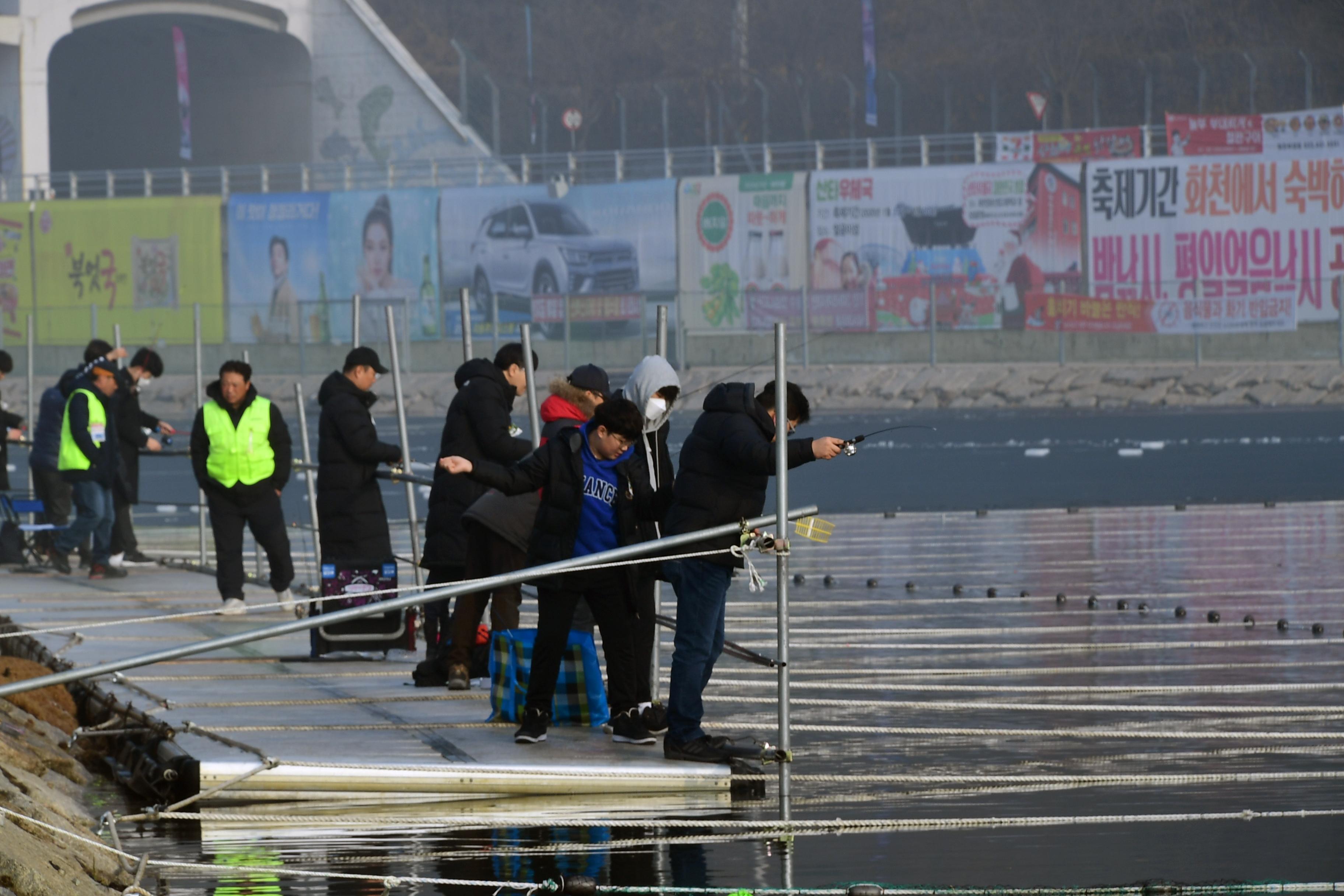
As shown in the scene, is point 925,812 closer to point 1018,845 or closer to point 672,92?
point 1018,845

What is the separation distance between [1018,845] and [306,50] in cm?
5278

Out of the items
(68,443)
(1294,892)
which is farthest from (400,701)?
(68,443)

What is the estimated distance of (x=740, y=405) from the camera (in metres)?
8.07

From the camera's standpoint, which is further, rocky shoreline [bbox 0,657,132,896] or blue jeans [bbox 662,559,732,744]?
blue jeans [bbox 662,559,732,744]

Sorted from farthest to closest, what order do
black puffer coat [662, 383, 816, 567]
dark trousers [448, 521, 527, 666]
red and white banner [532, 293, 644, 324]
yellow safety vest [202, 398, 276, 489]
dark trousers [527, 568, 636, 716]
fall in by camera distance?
red and white banner [532, 293, 644, 324] < yellow safety vest [202, 398, 276, 489] < dark trousers [448, 521, 527, 666] < dark trousers [527, 568, 636, 716] < black puffer coat [662, 383, 816, 567]

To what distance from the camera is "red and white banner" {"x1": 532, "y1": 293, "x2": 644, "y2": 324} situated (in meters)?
44.9

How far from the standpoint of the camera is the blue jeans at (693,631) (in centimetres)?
817

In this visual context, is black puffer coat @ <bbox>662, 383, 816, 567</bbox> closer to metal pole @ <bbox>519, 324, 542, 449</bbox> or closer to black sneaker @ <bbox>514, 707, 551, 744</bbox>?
black sneaker @ <bbox>514, 707, 551, 744</bbox>

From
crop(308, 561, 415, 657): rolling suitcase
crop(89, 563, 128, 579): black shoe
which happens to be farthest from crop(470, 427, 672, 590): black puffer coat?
crop(89, 563, 128, 579): black shoe

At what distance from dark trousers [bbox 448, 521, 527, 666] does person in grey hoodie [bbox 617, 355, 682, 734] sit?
0.96 meters

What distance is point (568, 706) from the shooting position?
9156 millimetres

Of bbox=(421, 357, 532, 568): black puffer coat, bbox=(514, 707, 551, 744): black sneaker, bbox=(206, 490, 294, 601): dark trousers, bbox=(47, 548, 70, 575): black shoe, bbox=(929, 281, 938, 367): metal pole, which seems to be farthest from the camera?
bbox=(929, 281, 938, 367): metal pole

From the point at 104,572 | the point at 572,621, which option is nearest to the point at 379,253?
the point at 104,572

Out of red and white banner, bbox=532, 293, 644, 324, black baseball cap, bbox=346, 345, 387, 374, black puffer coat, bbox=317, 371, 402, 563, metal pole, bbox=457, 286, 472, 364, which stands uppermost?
red and white banner, bbox=532, 293, 644, 324
